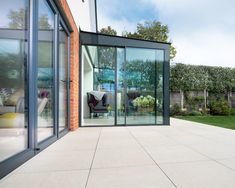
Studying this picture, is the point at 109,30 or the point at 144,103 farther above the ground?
the point at 109,30

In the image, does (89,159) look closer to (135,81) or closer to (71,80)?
(71,80)

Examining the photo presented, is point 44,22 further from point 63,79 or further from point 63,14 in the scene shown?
point 63,79

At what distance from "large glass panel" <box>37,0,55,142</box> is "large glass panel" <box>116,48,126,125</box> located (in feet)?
8.95

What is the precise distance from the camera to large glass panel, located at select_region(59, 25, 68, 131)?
4.32 metres

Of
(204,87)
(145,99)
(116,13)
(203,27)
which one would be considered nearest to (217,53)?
(203,27)

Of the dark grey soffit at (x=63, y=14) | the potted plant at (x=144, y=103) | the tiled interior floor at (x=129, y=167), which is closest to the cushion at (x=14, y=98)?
the tiled interior floor at (x=129, y=167)

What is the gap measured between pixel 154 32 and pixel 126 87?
10.7 metres

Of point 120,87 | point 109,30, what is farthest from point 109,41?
point 109,30

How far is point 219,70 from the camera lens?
11914 mm

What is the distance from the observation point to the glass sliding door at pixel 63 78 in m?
4.32

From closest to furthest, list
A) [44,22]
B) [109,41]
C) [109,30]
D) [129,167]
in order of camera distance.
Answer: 1. [129,167]
2. [44,22]
3. [109,41]
4. [109,30]

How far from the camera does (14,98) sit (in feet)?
8.24

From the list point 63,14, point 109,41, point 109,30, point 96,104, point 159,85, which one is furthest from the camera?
point 109,30

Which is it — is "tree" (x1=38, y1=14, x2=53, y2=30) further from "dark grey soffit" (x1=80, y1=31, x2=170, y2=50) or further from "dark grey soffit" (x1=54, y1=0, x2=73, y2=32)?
"dark grey soffit" (x1=80, y1=31, x2=170, y2=50)
